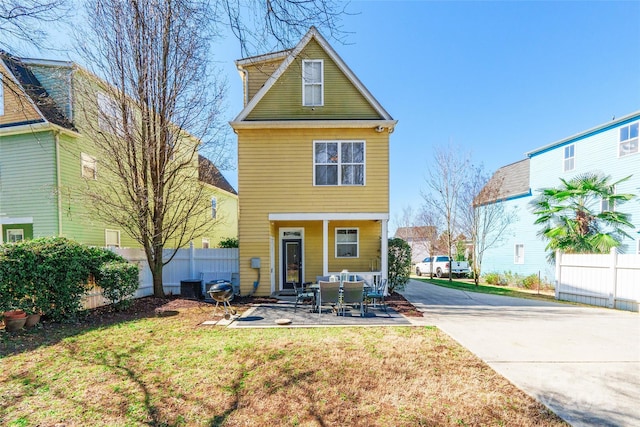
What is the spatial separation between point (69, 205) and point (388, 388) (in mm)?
14146

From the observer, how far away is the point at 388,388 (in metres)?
3.72

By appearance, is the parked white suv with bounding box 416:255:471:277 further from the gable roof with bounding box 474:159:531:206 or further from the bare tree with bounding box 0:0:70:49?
the bare tree with bounding box 0:0:70:49

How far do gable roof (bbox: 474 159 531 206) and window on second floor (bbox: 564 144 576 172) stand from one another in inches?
95.7

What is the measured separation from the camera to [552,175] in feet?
53.7

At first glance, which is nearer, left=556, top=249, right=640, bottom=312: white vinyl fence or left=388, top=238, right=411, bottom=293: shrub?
left=556, top=249, right=640, bottom=312: white vinyl fence

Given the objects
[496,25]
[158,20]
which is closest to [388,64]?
[496,25]

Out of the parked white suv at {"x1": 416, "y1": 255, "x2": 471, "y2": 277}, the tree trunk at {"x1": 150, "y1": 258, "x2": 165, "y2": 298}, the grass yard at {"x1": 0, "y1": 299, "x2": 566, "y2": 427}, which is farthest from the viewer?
the parked white suv at {"x1": 416, "y1": 255, "x2": 471, "y2": 277}

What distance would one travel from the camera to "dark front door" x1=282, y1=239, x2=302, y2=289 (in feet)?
38.2

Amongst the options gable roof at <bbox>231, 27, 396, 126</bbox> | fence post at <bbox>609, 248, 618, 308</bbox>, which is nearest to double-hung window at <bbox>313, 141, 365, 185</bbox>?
gable roof at <bbox>231, 27, 396, 126</bbox>

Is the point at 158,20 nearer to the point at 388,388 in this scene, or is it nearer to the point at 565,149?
the point at 388,388

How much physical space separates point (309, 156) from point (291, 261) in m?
4.55

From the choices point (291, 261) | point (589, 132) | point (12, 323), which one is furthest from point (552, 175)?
point (12, 323)

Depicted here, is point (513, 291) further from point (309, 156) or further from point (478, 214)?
point (309, 156)

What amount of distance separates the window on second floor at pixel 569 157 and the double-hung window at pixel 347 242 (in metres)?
13.7
